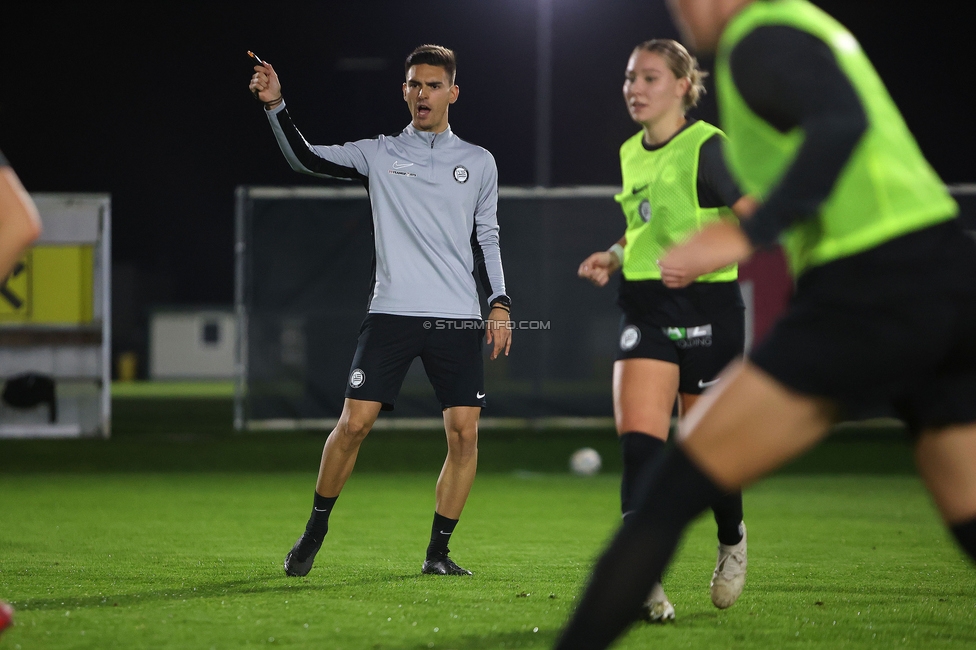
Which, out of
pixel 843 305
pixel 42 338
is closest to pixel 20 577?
pixel 843 305

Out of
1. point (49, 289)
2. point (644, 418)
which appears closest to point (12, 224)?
point (644, 418)

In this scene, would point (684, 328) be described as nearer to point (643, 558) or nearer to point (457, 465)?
point (457, 465)

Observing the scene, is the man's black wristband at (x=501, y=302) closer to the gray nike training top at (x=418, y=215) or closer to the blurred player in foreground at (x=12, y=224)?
the gray nike training top at (x=418, y=215)

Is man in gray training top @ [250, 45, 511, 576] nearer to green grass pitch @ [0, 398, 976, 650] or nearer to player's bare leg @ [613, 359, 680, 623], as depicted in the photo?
green grass pitch @ [0, 398, 976, 650]

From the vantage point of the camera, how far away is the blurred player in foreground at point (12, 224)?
9.90ft

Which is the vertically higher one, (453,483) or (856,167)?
(856,167)

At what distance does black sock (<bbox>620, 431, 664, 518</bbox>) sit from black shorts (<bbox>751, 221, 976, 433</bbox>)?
1.76m

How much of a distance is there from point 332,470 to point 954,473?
3.25 m

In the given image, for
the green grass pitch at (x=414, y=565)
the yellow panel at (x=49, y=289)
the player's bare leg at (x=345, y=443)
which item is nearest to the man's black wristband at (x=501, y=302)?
the player's bare leg at (x=345, y=443)

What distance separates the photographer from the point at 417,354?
547cm

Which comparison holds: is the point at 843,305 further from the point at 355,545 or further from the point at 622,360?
the point at 355,545

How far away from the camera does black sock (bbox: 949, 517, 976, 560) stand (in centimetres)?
277

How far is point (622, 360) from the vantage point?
4.40 meters

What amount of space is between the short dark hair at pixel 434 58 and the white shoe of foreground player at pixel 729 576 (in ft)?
8.37
